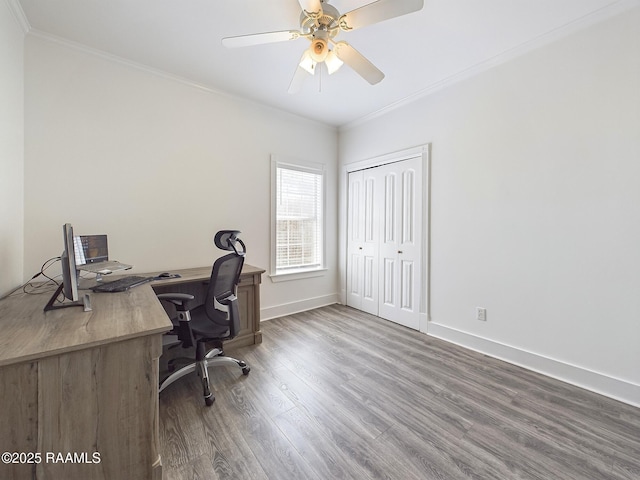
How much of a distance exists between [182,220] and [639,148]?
3.88 m

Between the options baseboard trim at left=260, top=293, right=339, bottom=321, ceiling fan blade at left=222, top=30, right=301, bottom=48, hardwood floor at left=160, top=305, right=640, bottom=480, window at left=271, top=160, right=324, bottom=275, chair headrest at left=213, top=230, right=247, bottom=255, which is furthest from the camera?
window at left=271, top=160, right=324, bottom=275

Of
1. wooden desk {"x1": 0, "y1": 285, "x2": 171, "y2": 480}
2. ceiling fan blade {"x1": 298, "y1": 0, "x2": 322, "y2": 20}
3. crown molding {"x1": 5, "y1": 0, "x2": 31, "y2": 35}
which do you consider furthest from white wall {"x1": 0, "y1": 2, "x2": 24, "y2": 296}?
ceiling fan blade {"x1": 298, "y1": 0, "x2": 322, "y2": 20}

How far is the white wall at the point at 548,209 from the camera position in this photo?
6.12ft

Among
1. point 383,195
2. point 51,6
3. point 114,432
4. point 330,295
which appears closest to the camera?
point 114,432

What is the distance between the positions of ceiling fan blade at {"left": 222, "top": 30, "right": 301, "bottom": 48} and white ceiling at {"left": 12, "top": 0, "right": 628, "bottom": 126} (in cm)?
34

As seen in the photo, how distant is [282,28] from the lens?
81.4 inches

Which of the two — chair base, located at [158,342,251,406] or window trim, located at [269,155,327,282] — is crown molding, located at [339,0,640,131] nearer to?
window trim, located at [269,155,327,282]

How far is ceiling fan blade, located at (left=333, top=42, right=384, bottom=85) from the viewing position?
1.74 metres

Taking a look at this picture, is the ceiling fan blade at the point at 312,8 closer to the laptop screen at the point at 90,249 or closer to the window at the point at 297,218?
the window at the point at 297,218

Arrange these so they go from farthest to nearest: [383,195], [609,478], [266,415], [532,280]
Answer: [383,195]
[532,280]
[266,415]
[609,478]

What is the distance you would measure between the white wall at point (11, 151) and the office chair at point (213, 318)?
3.39 ft

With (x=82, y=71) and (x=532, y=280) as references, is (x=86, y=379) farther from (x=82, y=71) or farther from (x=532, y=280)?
(x=532, y=280)

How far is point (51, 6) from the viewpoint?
1.86 m

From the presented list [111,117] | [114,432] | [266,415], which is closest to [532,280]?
[266,415]
